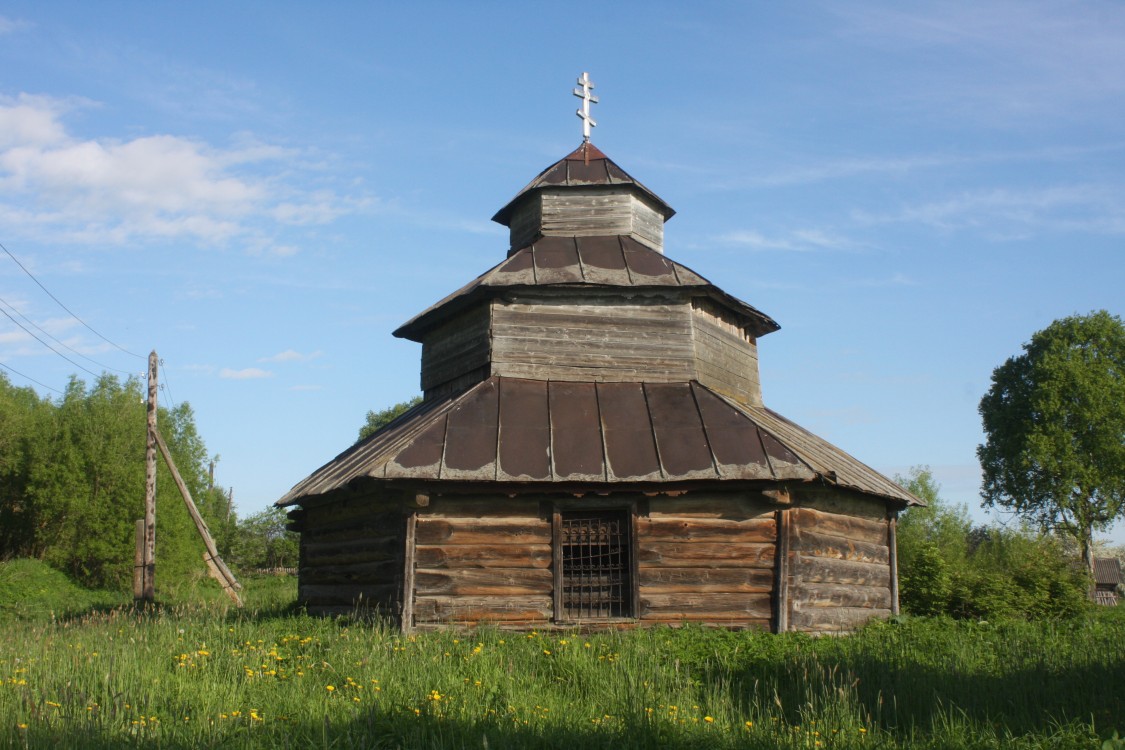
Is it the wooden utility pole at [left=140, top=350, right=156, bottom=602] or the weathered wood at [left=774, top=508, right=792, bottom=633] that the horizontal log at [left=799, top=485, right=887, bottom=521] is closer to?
the weathered wood at [left=774, top=508, right=792, bottom=633]

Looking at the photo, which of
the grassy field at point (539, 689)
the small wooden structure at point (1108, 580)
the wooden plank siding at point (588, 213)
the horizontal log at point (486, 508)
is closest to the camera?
the grassy field at point (539, 689)

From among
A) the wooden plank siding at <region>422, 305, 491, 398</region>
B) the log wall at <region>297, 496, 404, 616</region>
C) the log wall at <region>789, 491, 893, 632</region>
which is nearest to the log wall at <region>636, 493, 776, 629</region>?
the log wall at <region>789, 491, 893, 632</region>

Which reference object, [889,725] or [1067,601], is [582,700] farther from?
[1067,601]

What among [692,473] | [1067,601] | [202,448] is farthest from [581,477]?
[202,448]

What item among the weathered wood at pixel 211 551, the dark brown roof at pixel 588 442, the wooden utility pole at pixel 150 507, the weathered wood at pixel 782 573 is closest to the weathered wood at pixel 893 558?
the dark brown roof at pixel 588 442

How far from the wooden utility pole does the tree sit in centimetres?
3261

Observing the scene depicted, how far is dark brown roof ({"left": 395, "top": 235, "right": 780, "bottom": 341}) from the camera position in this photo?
14711 mm

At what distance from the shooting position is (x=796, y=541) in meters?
12.7

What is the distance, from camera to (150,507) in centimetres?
2478

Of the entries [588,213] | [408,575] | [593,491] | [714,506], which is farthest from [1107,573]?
[408,575]

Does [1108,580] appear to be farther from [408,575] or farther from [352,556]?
[408,575]

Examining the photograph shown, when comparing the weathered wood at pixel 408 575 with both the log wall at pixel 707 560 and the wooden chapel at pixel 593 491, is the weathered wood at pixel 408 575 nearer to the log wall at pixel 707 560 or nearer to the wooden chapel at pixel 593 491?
the wooden chapel at pixel 593 491

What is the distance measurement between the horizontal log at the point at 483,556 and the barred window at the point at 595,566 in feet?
1.02

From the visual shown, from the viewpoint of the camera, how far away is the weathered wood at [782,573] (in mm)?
12305
